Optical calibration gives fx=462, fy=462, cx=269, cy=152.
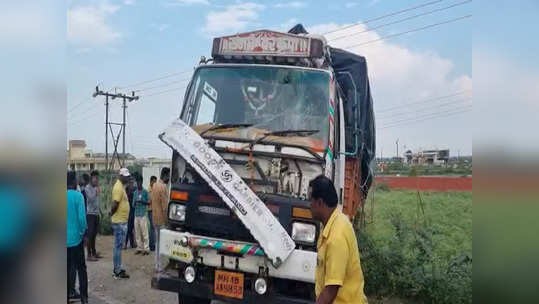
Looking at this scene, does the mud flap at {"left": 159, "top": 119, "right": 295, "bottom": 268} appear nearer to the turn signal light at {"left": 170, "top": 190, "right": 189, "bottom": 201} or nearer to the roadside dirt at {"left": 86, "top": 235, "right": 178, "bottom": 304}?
the turn signal light at {"left": 170, "top": 190, "right": 189, "bottom": 201}

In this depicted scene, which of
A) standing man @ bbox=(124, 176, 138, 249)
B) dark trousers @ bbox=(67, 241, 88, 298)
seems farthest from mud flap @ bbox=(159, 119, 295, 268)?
standing man @ bbox=(124, 176, 138, 249)

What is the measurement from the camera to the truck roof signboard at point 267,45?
529cm

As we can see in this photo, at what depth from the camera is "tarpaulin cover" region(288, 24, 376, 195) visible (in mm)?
5973

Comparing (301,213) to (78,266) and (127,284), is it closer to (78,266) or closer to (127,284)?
(78,266)

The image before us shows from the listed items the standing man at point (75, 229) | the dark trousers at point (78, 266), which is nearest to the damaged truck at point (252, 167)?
the standing man at point (75, 229)

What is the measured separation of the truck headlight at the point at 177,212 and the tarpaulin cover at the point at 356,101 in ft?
7.57

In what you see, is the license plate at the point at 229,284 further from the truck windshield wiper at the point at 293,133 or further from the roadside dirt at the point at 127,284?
the roadside dirt at the point at 127,284

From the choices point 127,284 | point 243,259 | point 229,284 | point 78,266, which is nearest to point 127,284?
point 127,284

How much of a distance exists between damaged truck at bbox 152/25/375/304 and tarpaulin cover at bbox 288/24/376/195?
10.2 inches

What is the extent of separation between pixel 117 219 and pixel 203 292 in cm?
333

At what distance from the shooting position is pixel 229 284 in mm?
4566
